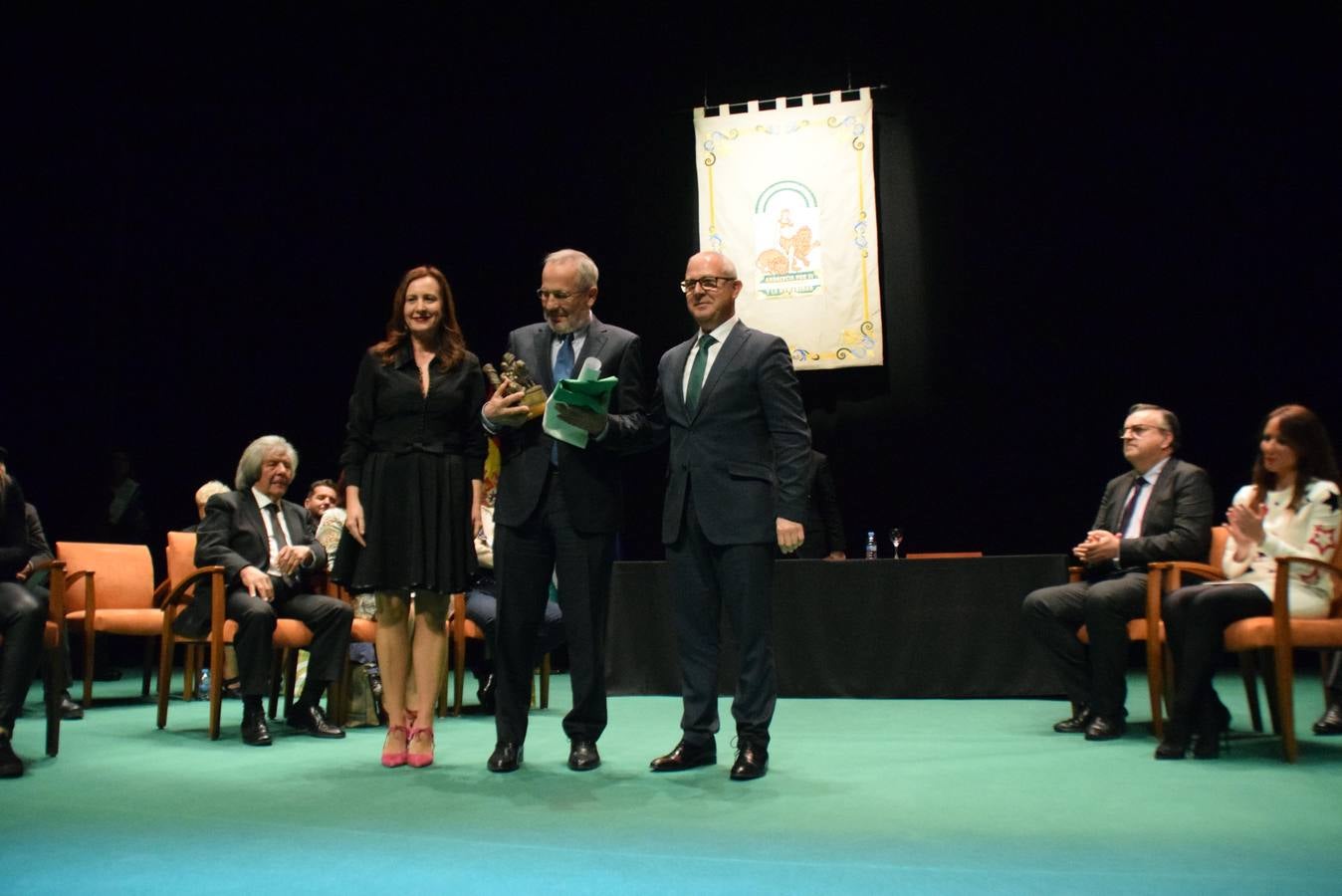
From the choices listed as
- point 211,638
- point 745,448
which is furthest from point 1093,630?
point 211,638

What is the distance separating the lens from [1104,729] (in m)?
4.02

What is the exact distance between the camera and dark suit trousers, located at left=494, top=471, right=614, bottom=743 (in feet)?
10.9

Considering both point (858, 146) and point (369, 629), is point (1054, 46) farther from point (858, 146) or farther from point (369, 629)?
point (369, 629)

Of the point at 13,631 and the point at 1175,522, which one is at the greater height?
the point at 1175,522

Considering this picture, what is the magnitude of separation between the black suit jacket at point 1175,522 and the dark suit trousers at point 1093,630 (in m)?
0.09

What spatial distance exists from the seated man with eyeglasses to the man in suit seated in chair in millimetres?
2526

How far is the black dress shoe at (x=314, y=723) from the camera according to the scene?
4.30 meters

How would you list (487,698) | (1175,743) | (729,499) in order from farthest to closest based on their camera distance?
(487,698) < (1175,743) < (729,499)

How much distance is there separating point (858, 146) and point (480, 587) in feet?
11.5

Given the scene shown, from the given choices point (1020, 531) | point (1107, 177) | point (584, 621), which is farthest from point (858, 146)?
point (584, 621)

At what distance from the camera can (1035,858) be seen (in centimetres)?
225

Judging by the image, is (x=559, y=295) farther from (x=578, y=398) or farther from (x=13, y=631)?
(x=13, y=631)

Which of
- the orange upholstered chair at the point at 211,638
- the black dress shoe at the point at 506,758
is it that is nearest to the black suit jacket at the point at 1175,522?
the black dress shoe at the point at 506,758

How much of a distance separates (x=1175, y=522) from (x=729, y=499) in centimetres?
A: 183
